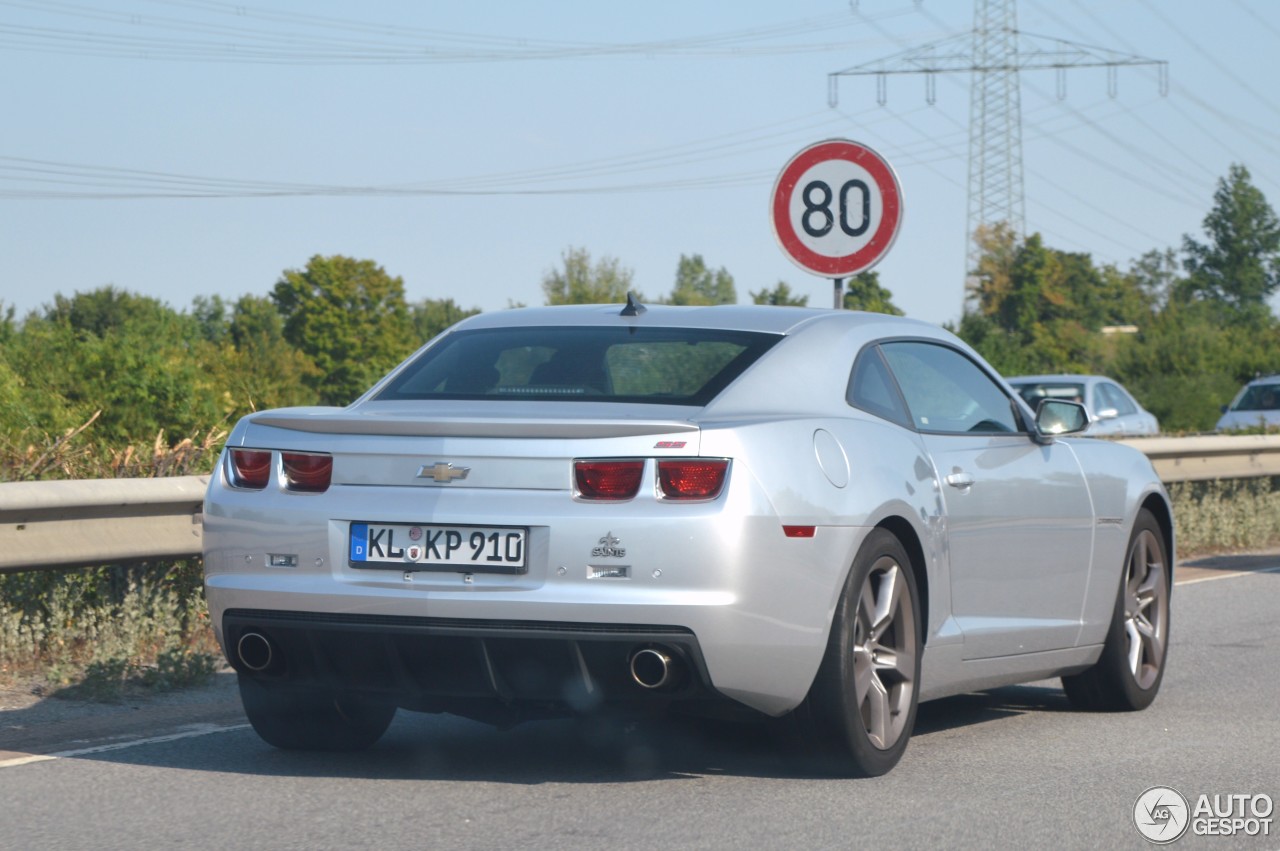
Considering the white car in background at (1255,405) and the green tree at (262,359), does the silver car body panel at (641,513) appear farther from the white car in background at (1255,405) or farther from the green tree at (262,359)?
the white car in background at (1255,405)

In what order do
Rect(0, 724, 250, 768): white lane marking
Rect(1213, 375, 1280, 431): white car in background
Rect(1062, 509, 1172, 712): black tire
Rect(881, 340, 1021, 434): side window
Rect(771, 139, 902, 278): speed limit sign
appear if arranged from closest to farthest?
Rect(0, 724, 250, 768): white lane marking
Rect(881, 340, 1021, 434): side window
Rect(1062, 509, 1172, 712): black tire
Rect(771, 139, 902, 278): speed limit sign
Rect(1213, 375, 1280, 431): white car in background

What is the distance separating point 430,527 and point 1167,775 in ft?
8.14

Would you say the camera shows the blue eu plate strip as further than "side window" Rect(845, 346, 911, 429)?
No

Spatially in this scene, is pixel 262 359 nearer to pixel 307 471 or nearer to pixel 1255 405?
pixel 1255 405

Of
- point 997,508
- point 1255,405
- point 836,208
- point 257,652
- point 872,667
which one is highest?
point 836,208

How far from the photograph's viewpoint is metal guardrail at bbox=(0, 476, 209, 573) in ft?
25.6

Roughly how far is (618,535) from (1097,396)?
20.7 meters

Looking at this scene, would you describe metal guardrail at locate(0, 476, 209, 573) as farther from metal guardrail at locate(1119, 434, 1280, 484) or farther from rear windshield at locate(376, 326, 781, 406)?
metal guardrail at locate(1119, 434, 1280, 484)

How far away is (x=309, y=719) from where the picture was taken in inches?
260

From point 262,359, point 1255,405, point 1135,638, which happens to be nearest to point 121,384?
point 1135,638

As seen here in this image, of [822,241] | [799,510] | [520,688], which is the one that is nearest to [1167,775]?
[799,510]

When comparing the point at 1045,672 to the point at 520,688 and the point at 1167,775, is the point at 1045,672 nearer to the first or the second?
the point at 1167,775

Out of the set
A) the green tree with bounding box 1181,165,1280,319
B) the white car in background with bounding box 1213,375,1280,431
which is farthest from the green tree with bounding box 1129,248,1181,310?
the white car in background with bounding box 1213,375,1280,431

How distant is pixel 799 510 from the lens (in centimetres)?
581
